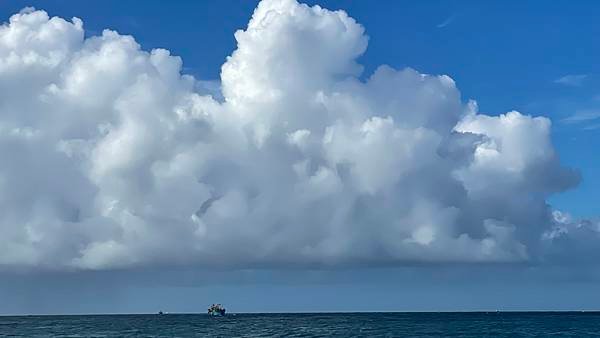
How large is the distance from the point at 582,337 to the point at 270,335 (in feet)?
286

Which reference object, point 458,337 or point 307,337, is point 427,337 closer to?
point 458,337

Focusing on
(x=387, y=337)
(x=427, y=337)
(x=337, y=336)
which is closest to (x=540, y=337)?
(x=427, y=337)

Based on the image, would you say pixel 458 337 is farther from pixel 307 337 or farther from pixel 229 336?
pixel 229 336

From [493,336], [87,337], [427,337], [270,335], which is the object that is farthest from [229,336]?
[493,336]

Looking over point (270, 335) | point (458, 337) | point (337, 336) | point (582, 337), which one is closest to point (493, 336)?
point (458, 337)

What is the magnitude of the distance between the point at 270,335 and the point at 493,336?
6190 centimetres

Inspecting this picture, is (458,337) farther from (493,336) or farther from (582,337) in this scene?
(582,337)

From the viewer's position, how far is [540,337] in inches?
7751

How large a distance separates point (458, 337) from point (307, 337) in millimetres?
42690

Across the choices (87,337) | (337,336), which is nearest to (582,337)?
(337,336)

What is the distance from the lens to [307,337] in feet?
624

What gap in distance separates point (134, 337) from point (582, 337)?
125 meters

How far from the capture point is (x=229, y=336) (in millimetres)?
193250

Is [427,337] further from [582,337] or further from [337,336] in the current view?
[582,337]
